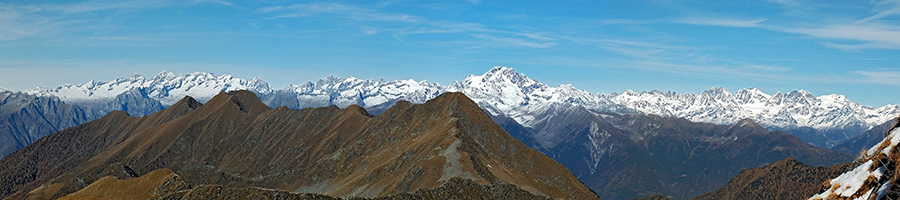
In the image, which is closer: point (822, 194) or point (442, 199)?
point (822, 194)

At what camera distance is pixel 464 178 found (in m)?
188

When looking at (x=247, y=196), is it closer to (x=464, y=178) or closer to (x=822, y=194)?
(x=464, y=178)

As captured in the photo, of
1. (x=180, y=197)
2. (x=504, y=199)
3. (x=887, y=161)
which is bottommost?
(x=504, y=199)

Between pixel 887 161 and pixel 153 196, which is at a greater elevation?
pixel 887 161

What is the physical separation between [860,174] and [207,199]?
12732 cm

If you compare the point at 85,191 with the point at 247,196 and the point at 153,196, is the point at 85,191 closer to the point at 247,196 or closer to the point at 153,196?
the point at 153,196

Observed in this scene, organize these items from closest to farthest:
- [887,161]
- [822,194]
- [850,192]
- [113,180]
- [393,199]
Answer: [887,161], [850,192], [822,194], [393,199], [113,180]

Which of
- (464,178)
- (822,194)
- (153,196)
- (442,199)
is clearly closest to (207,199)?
(153,196)

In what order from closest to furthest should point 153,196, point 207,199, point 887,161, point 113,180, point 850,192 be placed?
1. point 887,161
2. point 850,192
3. point 207,199
4. point 153,196
5. point 113,180

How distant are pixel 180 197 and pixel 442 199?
59251 mm

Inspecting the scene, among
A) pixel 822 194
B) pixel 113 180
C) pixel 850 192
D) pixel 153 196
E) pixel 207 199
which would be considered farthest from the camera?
pixel 113 180

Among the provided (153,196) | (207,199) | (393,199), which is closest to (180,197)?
(207,199)

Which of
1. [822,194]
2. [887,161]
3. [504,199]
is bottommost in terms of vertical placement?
[504,199]

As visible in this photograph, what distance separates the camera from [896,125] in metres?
28.0
